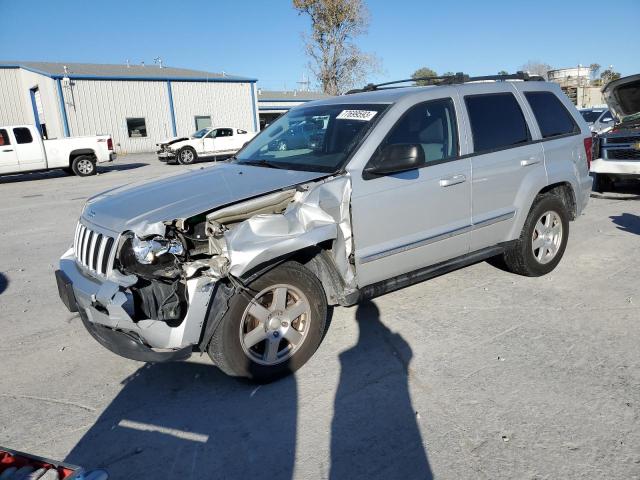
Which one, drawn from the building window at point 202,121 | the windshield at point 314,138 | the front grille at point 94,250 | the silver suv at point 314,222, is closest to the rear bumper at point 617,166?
the silver suv at point 314,222

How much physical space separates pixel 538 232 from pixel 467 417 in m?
2.81

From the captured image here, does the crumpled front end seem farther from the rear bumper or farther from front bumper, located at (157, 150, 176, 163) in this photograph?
front bumper, located at (157, 150, 176, 163)

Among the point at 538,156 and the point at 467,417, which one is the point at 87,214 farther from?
the point at 538,156

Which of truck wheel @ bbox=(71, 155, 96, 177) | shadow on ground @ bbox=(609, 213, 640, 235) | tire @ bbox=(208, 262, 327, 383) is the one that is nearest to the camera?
tire @ bbox=(208, 262, 327, 383)

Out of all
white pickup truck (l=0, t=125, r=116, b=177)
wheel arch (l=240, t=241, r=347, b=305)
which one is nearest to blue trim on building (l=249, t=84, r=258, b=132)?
white pickup truck (l=0, t=125, r=116, b=177)

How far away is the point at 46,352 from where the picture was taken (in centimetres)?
403

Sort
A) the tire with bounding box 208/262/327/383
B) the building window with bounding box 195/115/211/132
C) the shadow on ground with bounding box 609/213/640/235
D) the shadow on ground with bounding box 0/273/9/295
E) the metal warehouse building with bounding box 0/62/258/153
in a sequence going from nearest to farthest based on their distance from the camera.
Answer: the tire with bounding box 208/262/327/383, the shadow on ground with bounding box 0/273/9/295, the shadow on ground with bounding box 609/213/640/235, the metal warehouse building with bounding box 0/62/258/153, the building window with bounding box 195/115/211/132

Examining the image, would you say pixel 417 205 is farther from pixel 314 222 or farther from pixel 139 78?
pixel 139 78

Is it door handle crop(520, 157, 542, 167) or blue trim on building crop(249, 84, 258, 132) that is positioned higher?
blue trim on building crop(249, 84, 258, 132)

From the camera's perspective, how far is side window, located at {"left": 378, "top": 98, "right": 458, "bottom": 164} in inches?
161

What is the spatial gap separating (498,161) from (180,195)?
9.24 feet

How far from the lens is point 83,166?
1848 centimetres

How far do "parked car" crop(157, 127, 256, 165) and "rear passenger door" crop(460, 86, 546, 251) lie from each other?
57.8 feet

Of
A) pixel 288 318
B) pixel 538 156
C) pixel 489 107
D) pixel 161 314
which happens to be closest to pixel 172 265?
pixel 161 314
